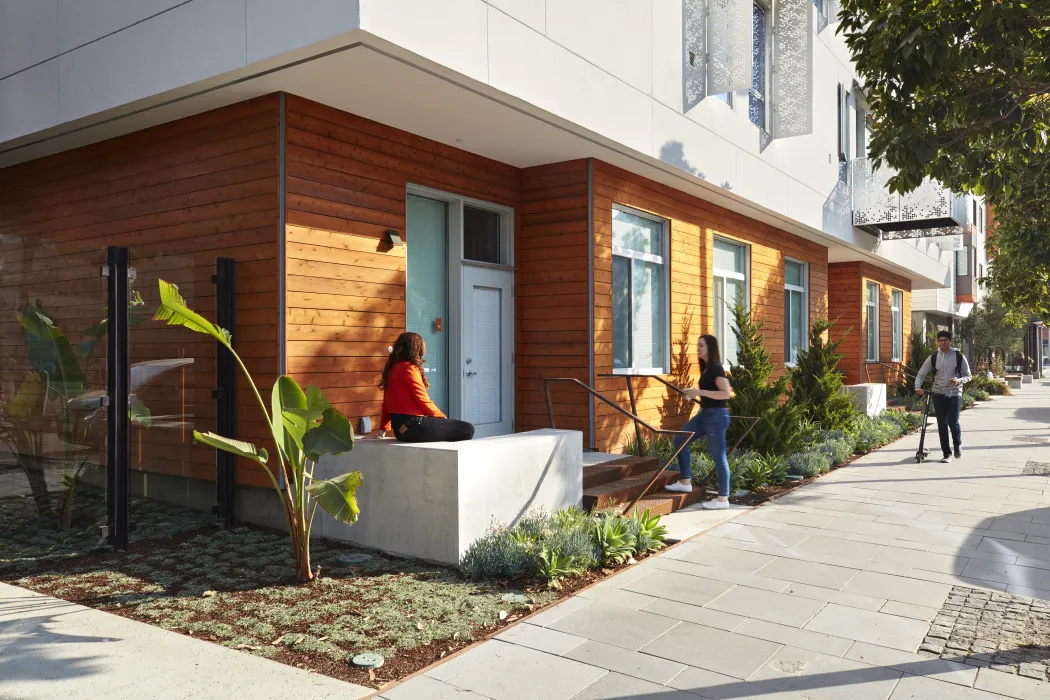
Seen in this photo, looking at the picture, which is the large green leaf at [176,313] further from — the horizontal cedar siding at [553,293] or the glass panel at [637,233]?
the glass panel at [637,233]

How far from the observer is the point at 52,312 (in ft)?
23.4

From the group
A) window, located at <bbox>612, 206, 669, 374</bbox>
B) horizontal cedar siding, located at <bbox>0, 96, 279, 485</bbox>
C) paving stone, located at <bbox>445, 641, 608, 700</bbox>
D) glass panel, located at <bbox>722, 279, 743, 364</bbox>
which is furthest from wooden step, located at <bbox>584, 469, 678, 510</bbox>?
glass panel, located at <bbox>722, 279, 743, 364</bbox>

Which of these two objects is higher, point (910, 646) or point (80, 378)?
point (80, 378)

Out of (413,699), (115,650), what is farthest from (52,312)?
(413,699)

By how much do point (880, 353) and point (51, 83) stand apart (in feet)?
71.9

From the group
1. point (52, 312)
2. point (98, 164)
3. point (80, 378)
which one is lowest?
point (80, 378)

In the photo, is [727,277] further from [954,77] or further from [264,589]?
[264,589]

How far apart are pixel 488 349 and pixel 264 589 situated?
5065 millimetres

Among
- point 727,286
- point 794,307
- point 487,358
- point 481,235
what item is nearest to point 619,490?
point 487,358

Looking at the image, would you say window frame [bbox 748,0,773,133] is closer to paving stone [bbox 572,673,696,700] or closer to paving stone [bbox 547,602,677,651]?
paving stone [bbox 547,602,677,651]

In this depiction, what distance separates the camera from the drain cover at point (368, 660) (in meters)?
4.27

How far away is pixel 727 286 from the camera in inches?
553

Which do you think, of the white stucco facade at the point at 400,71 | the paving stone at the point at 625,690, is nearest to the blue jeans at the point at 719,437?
the white stucco facade at the point at 400,71

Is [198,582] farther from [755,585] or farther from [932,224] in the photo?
[932,224]
